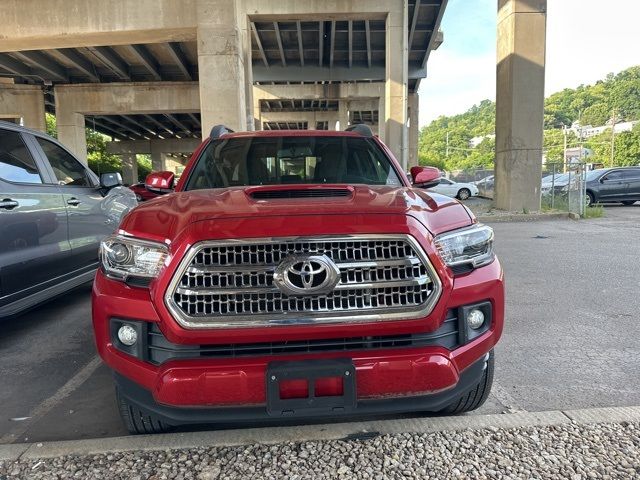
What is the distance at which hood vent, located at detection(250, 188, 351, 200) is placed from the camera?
2623mm

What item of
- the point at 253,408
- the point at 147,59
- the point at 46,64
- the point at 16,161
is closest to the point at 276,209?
the point at 253,408

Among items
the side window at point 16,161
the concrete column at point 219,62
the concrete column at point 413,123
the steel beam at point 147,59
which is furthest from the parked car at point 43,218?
the concrete column at point 413,123

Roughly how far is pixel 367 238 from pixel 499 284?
0.77 m

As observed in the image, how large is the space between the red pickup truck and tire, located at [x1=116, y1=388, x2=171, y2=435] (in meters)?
0.24

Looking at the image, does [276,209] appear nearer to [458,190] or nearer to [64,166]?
[64,166]

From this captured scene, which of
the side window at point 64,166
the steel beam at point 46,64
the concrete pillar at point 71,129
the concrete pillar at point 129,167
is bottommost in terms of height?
the side window at point 64,166

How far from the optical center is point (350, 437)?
2.60 metres

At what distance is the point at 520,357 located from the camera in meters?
3.76

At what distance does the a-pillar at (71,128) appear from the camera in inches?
1010

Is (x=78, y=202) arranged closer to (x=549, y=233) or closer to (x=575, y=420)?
(x=575, y=420)

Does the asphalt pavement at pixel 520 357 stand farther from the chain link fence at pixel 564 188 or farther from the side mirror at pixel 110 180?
the chain link fence at pixel 564 188

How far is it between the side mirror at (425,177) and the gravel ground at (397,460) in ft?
6.54

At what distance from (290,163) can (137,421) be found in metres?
2.12

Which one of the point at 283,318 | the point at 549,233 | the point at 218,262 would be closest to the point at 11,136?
the point at 218,262
